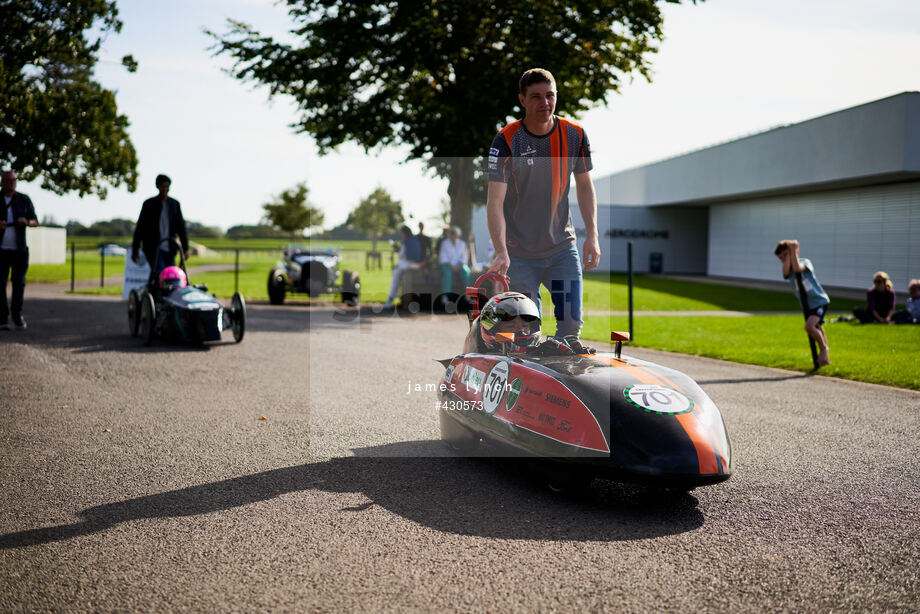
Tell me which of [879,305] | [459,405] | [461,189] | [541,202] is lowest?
[459,405]

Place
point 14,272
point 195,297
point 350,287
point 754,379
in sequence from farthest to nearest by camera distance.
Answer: point 350,287
point 14,272
point 195,297
point 754,379

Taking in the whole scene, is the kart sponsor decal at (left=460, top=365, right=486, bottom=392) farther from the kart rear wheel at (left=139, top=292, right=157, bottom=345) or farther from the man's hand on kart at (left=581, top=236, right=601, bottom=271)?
the kart rear wheel at (left=139, top=292, right=157, bottom=345)

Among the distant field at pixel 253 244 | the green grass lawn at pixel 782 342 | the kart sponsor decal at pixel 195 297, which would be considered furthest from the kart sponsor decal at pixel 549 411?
the kart sponsor decal at pixel 195 297

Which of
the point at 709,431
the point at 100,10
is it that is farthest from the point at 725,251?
the point at 709,431

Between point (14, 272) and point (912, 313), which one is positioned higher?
point (14, 272)

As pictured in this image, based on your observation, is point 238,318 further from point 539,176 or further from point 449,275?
point 539,176

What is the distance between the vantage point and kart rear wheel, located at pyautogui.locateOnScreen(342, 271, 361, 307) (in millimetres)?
17594

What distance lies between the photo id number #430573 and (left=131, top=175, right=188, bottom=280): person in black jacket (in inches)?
262

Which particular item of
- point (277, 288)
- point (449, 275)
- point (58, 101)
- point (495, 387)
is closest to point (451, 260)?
point (449, 275)

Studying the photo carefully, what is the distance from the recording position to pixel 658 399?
12.6 ft

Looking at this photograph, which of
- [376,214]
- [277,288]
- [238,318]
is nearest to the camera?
[376,214]

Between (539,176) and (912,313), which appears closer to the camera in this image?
(539,176)

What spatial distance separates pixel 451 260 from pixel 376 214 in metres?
6.17

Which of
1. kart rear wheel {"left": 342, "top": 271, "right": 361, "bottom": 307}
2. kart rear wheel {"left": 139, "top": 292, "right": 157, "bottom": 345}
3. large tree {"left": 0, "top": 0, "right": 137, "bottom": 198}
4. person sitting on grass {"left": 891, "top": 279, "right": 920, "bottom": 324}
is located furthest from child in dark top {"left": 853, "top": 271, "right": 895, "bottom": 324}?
large tree {"left": 0, "top": 0, "right": 137, "bottom": 198}
